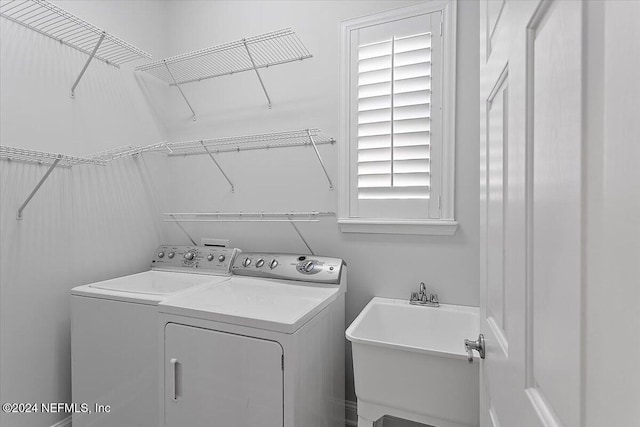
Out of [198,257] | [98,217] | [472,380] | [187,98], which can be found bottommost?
[472,380]

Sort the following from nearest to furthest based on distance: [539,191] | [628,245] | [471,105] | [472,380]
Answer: [628,245]
[539,191]
[472,380]
[471,105]

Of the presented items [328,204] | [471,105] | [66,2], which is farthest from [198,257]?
[471,105]

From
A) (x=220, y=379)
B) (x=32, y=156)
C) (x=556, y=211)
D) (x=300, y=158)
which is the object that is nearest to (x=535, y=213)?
(x=556, y=211)

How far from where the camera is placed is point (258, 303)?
150cm

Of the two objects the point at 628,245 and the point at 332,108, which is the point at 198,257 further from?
the point at 628,245

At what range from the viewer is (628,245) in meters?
0.27

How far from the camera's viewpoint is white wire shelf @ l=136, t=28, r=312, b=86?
2051 mm

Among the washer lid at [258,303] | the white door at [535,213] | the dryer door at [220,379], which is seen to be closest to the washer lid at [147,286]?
the washer lid at [258,303]

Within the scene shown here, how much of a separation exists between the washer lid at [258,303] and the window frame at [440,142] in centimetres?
47

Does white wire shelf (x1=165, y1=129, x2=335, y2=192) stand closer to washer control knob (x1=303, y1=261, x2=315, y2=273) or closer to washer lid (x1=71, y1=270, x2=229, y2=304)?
washer control knob (x1=303, y1=261, x2=315, y2=273)

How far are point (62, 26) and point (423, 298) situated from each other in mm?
2547

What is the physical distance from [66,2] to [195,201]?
1382mm

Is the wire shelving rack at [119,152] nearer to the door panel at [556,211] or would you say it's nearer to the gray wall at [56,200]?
the gray wall at [56,200]

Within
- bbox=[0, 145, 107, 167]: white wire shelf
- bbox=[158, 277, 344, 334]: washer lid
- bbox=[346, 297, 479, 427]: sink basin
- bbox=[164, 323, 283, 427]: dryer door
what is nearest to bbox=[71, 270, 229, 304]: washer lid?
bbox=[158, 277, 344, 334]: washer lid
